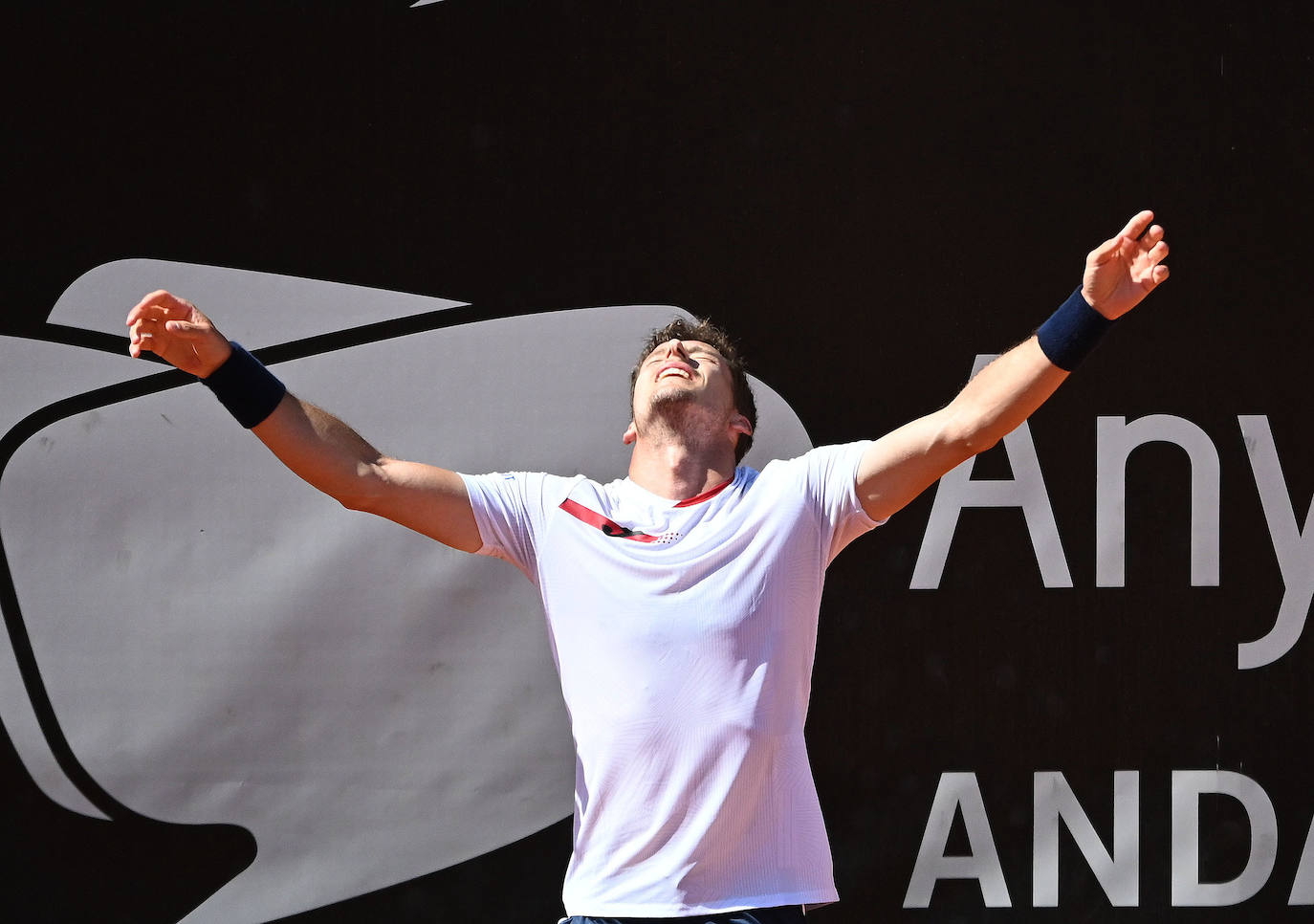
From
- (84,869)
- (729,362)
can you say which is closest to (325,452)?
(729,362)

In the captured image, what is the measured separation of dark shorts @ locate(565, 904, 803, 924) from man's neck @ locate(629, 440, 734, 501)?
2.06 feet

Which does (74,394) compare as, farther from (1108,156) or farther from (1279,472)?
(1279,472)

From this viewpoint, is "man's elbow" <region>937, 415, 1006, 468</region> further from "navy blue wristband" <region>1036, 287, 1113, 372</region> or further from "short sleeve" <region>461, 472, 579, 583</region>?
"short sleeve" <region>461, 472, 579, 583</region>

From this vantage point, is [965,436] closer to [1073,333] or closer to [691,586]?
[1073,333]

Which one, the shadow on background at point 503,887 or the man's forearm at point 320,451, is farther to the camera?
the shadow on background at point 503,887

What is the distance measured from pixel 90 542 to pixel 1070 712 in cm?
200

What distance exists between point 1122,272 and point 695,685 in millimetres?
820

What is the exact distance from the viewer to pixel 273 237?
266 centimetres

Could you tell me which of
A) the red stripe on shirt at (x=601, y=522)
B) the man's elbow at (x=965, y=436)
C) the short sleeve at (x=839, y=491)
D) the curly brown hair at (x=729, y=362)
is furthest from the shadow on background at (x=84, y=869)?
the man's elbow at (x=965, y=436)

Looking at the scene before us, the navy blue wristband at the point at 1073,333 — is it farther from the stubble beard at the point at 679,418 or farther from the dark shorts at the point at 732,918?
the dark shorts at the point at 732,918

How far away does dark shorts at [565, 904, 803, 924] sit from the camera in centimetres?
181

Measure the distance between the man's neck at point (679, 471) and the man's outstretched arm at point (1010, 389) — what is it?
25 cm

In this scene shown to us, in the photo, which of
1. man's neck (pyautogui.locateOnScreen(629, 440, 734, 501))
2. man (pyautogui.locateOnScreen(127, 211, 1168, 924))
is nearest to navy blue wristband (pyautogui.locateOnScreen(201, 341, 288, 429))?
man (pyautogui.locateOnScreen(127, 211, 1168, 924))

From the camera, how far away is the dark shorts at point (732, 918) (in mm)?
1809
